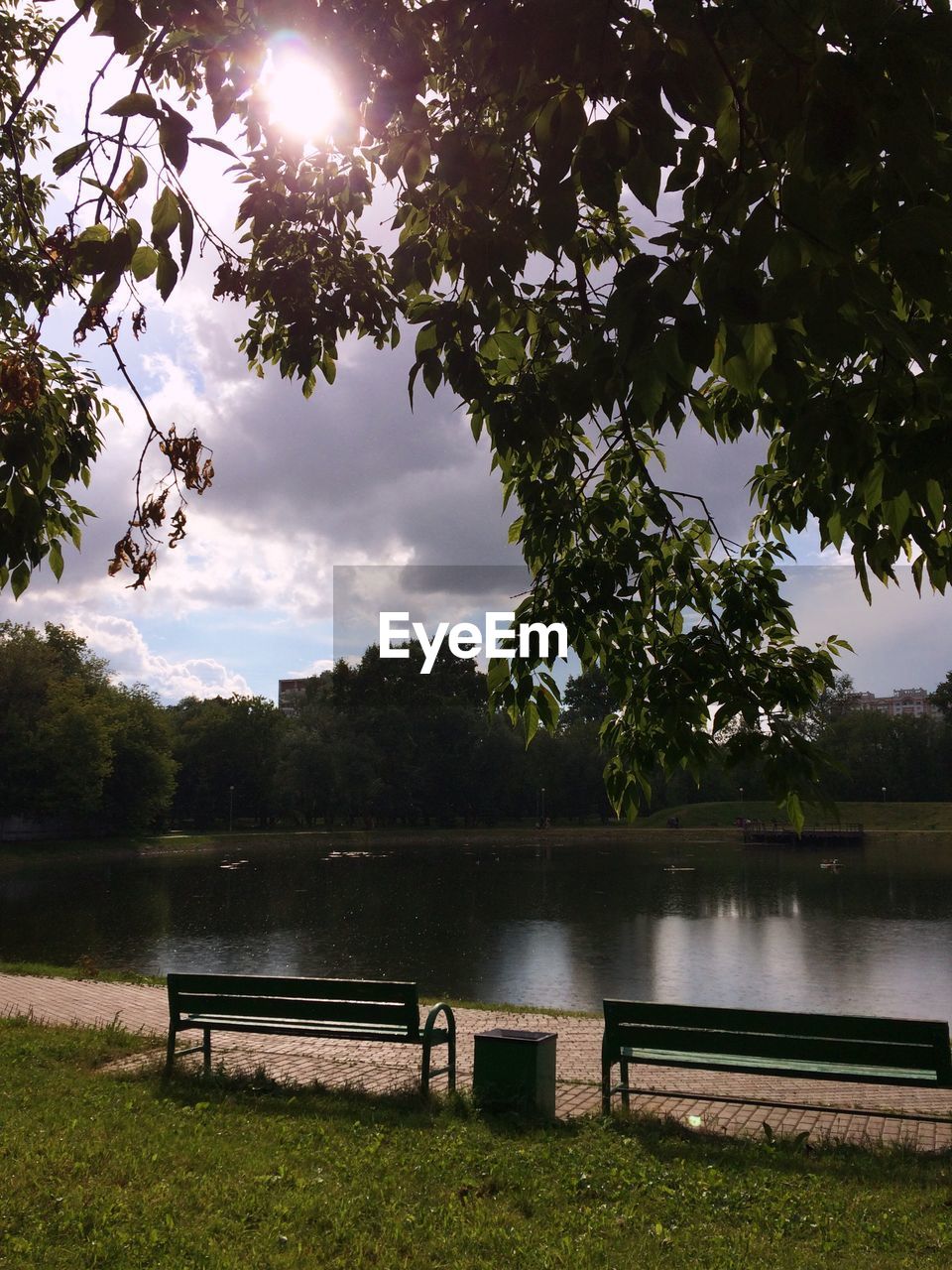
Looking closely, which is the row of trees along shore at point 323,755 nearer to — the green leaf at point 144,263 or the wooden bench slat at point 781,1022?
the wooden bench slat at point 781,1022

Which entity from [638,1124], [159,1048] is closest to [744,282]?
[638,1124]

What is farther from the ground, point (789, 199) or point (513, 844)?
point (789, 199)

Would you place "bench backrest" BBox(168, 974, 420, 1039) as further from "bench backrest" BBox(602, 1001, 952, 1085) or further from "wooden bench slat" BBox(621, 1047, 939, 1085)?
"wooden bench slat" BBox(621, 1047, 939, 1085)

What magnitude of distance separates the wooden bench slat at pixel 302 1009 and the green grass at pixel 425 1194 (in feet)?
3.00

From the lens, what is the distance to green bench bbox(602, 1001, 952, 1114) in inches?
287

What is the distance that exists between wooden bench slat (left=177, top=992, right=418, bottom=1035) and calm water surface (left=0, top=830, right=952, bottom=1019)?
10.2 m

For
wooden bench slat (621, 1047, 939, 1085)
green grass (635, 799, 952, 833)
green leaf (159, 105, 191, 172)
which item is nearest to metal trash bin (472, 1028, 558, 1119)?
wooden bench slat (621, 1047, 939, 1085)

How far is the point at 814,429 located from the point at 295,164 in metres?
3.58

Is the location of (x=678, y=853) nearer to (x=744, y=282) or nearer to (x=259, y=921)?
(x=259, y=921)

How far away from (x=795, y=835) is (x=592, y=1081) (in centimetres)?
7228

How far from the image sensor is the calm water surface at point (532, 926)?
69.1 ft

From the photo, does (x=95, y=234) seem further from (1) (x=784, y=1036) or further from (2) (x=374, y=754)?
(2) (x=374, y=754)

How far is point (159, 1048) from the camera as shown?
10.4m

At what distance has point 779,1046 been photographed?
7.55 meters
